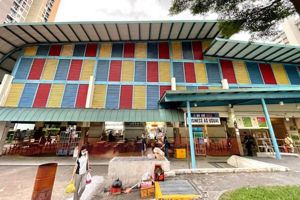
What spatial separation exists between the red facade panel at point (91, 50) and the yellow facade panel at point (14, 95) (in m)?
6.17

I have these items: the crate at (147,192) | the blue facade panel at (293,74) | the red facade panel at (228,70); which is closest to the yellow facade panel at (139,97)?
the crate at (147,192)

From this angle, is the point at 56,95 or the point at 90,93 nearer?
the point at 90,93

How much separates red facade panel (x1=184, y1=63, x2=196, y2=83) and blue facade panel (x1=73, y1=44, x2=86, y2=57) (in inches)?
400

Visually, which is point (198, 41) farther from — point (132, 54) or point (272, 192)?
point (272, 192)

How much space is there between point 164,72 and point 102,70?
5811mm

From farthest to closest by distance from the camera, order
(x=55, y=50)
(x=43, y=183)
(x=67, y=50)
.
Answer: (x=67, y=50)
(x=55, y=50)
(x=43, y=183)

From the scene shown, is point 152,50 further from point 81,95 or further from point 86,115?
point 86,115

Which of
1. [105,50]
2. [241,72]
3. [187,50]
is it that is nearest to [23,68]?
[105,50]

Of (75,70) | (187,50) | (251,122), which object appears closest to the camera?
(251,122)

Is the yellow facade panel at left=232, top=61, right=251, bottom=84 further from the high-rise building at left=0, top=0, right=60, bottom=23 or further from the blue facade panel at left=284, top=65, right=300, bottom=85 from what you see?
the high-rise building at left=0, top=0, right=60, bottom=23

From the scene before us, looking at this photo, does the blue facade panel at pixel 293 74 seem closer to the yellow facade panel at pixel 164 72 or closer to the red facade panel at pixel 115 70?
the yellow facade panel at pixel 164 72

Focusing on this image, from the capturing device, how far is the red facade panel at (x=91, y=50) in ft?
46.8

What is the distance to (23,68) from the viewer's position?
13.2m

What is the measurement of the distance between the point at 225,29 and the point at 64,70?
1316 cm
